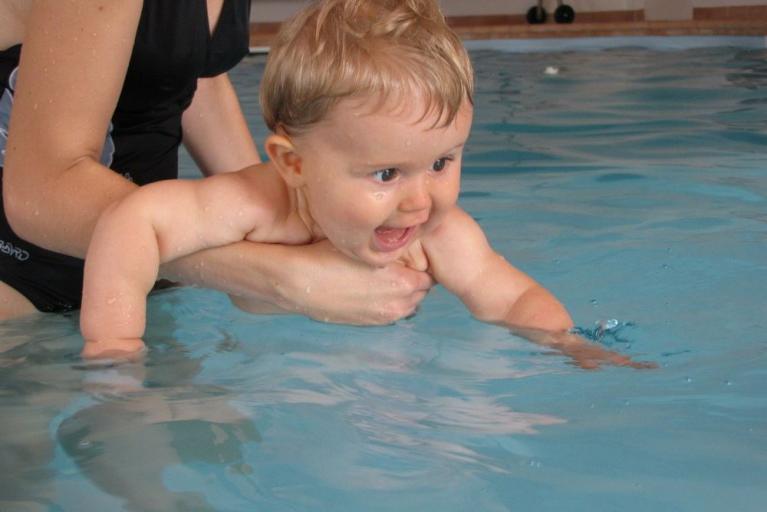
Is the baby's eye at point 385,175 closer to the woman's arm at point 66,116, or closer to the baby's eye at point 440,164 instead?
the baby's eye at point 440,164

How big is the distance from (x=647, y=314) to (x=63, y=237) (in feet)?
4.37

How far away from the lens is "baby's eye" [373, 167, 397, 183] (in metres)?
1.98

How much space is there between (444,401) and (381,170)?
1.40 ft

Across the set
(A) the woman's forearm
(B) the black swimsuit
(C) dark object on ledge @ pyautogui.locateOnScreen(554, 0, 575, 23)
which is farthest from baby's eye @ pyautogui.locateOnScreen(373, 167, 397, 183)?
(C) dark object on ledge @ pyautogui.locateOnScreen(554, 0, 575, 23)

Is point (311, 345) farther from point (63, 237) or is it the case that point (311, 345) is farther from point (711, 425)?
point (711, 425)

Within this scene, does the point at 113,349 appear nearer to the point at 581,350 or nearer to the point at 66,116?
the point at 66,116

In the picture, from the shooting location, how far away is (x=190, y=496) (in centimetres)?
164

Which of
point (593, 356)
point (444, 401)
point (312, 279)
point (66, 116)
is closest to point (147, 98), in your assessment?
point (66, 116)

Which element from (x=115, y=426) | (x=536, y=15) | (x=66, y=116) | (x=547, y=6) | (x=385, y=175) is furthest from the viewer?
A: (x=547, y=6)

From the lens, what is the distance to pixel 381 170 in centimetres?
197

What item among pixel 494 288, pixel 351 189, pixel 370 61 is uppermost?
pixel 370 61

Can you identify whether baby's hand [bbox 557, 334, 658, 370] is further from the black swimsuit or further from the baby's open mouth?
the black swimsuit

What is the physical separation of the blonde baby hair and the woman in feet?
1.04

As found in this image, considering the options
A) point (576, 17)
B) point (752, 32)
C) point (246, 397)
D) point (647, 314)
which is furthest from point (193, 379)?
point (576, 17)
